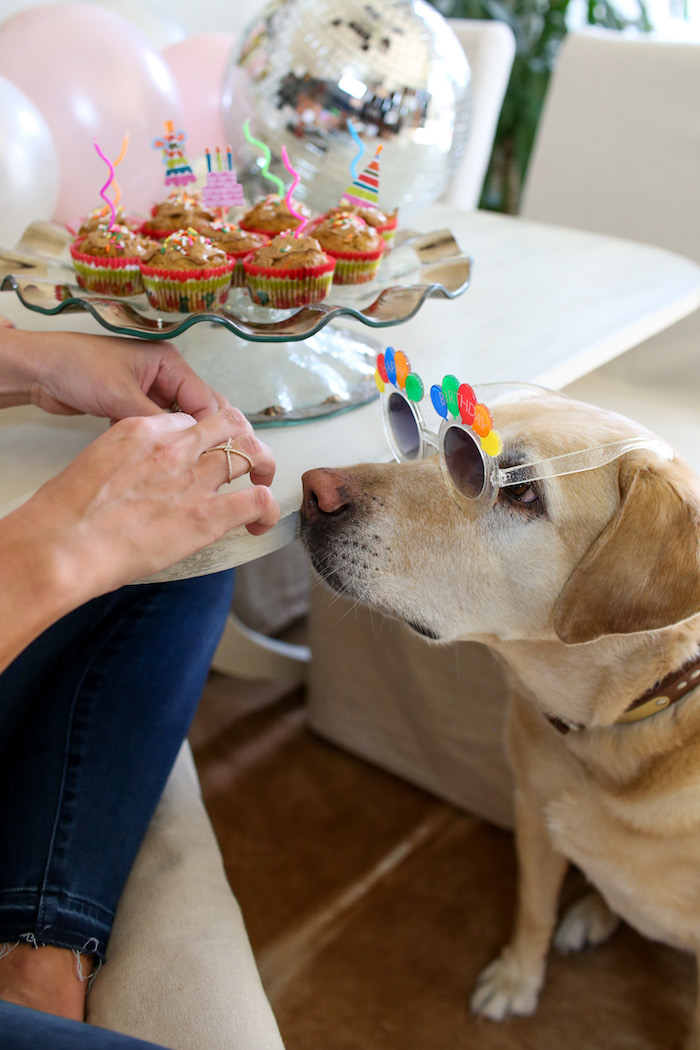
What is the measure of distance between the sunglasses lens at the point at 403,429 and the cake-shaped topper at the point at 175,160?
46 centimetres

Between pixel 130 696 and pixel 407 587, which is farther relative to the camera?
pixel 130 696

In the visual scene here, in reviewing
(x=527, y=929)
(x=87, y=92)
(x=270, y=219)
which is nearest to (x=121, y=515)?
(x=270, y=219)

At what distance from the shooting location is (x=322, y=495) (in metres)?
0.73

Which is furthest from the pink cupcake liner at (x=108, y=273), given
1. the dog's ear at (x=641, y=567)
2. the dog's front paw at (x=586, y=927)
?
the dog's front paw at (x=586, y=927)

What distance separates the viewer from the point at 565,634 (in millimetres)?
764

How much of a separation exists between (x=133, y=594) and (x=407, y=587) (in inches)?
15.8

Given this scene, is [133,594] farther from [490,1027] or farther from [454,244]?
[490,1027]

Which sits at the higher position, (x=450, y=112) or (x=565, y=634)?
(x=450, y=112)

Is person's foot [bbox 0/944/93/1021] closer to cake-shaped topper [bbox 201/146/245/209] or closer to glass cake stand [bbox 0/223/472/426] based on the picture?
glass cake stand [bbox 0/223/472/426]

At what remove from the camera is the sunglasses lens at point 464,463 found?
77 cm

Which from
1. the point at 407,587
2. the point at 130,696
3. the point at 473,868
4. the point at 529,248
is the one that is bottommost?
the point at 473,868

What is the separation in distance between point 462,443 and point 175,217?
463mm

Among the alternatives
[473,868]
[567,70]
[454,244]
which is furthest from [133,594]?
[567,70]

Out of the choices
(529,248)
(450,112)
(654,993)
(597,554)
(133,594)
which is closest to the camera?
(597,554)
